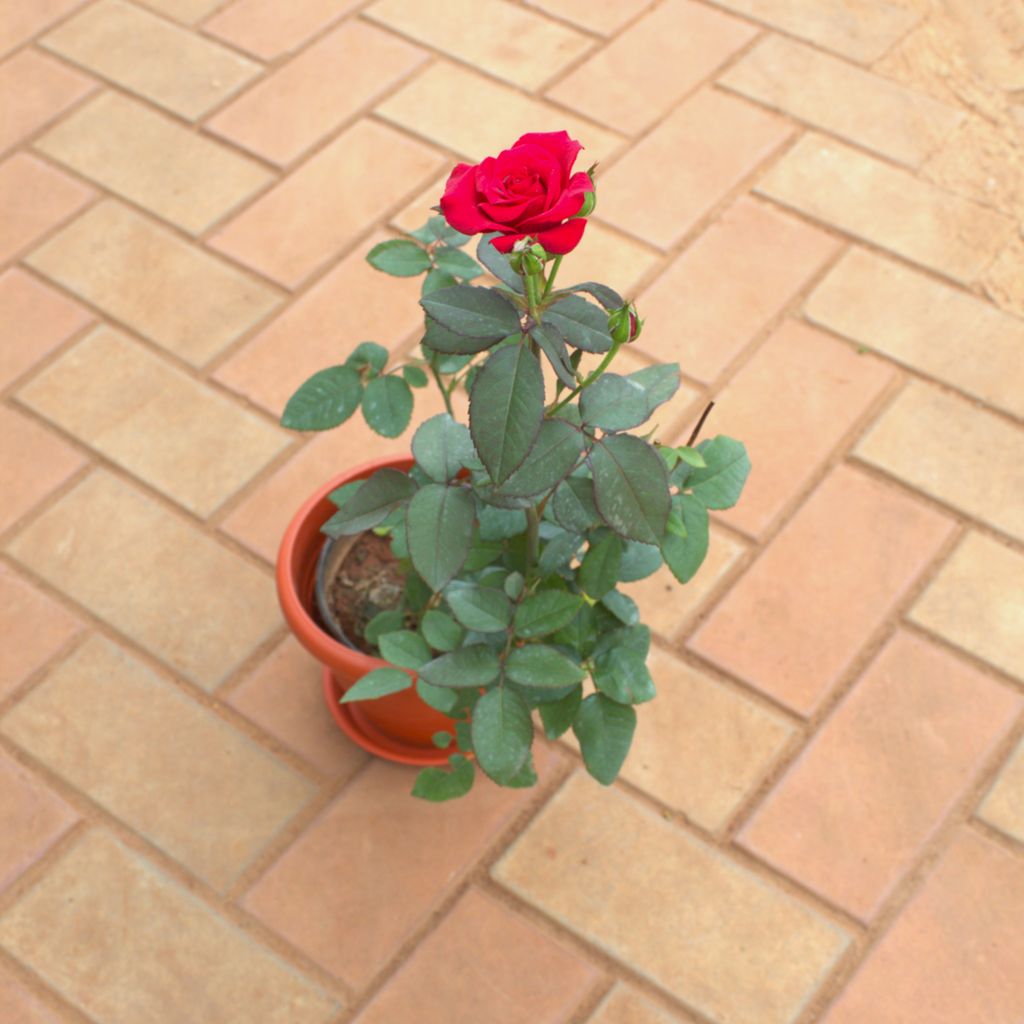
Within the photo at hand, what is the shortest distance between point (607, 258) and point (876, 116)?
0.63 meters

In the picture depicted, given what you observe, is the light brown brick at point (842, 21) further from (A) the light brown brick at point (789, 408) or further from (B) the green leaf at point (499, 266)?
(B) the green leaf at point (499, 266)

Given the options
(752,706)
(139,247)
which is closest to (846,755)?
(752,706)

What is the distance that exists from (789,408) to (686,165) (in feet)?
1.84

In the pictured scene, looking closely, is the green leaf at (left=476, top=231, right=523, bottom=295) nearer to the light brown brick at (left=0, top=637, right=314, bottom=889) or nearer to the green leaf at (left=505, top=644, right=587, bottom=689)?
the green leaf at (left=505, top=644, right=587, bottom=689)

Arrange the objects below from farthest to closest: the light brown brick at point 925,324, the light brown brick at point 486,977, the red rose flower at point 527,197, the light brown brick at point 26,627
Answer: the light brown brick at point 925,324
the light brown brick at point 26,627
the light brown brick at point 486,977
the red rose flower at point 527,197

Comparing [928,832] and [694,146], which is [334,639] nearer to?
[928,832]

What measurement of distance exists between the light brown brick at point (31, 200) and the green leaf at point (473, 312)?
1.47 m

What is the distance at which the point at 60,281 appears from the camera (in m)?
2.34

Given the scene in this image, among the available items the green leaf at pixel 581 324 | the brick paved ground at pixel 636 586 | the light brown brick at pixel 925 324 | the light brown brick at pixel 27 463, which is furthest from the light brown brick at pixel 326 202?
the green leaf at pixel 581 324

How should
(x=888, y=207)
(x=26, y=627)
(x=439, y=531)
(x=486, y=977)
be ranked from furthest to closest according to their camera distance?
(x=888, y=207) < (x=26, y=627) < (x=486, y=977) < (x=439, y=531)

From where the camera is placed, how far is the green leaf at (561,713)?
144cm

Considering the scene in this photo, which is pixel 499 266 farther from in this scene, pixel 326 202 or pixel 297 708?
pixel 326 202

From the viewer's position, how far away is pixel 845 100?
8.45 feet

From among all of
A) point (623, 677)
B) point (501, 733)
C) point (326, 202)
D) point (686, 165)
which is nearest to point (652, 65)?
point (686, 165)
